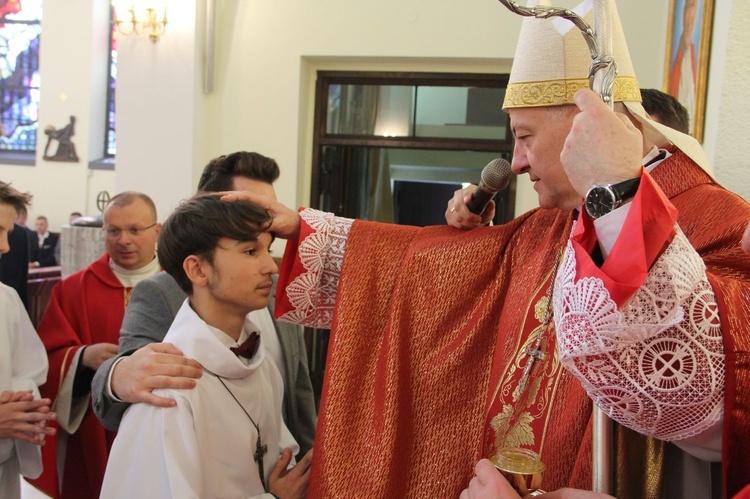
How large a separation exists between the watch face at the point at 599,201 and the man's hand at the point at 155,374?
39.2 inches

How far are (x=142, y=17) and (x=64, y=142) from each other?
6810 mm

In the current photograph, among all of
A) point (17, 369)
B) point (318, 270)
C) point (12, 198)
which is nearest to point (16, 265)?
point (12, 198)

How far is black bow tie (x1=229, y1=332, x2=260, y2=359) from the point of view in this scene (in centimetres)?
185

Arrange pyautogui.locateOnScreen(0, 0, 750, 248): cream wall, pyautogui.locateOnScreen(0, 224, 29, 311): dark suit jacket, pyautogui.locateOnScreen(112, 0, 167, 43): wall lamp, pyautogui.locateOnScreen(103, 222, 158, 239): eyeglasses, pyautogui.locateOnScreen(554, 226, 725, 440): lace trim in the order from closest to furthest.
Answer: pyautogui.locateOnScreen(554, 226, 725, 440): lace trim
pyautogui.locateOnScreen(103, 222, 158, 239): eyeglasses
pyautogui.locateOnScreen(0, 224, 29, 311): dark suit jacket
pyautogui.locateOnScreen(0, 0, 750, 248): cream wall
pyautogui.locateOnScreen(112, 0, 167, 43): wall lamp

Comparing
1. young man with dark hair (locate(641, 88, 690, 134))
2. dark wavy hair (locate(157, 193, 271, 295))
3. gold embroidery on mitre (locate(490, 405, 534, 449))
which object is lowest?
gold embroidery on mitre (locate(490, 405, 534, 449))

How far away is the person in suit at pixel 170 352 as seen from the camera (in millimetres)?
1690

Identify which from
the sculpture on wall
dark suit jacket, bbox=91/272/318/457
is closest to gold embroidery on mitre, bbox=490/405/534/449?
dark suit jacket, bbox=91/272/318/457

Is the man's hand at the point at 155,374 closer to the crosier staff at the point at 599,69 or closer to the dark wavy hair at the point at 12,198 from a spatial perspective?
the crosier staff at the point at 599,69

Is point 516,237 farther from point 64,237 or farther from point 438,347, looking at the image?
point 64,237

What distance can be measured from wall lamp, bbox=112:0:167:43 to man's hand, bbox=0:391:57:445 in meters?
3.96

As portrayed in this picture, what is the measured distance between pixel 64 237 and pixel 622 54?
5.07m

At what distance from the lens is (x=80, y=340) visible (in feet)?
9.44

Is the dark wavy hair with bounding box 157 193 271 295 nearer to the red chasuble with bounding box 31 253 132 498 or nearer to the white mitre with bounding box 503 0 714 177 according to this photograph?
the white mitre with bounding box 503 0 714 177

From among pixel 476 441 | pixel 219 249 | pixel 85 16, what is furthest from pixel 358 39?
pixel 85 16
